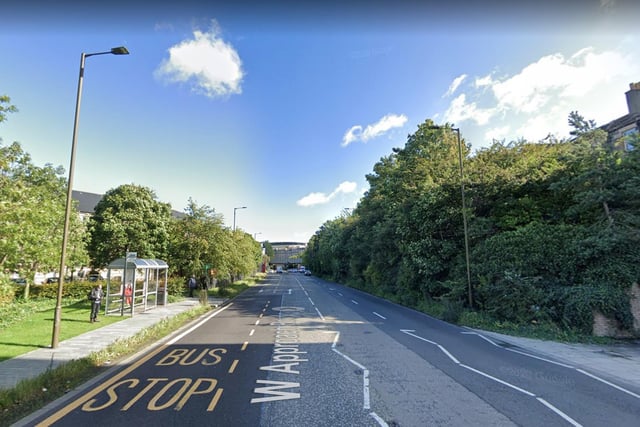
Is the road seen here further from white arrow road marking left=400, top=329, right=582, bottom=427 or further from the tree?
the tree

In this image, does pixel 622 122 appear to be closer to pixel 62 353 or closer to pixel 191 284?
pixel 62 353

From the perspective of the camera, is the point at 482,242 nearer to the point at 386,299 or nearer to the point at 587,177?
the point at 587,177

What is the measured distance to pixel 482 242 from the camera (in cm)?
1878

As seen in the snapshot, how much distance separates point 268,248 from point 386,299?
11109 cm

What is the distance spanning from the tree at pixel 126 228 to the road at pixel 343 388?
21.1m

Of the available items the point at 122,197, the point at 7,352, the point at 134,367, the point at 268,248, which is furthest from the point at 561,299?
the point at 268,248

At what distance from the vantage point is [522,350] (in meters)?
11.1

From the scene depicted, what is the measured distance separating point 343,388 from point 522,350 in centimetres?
752

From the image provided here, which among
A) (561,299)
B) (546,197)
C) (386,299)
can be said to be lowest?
(386,299)

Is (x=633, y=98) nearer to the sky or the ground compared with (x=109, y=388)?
nearer to the sky

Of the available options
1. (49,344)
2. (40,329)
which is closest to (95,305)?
(40,329)

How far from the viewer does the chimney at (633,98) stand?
25297mm

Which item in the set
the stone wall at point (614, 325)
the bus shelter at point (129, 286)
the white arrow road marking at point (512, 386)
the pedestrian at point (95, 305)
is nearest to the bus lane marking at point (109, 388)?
the white arrow road marking at point (512, 386)

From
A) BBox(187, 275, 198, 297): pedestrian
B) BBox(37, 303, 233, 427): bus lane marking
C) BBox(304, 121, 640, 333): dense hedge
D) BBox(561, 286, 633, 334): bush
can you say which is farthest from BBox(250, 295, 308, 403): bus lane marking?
BBox(187, 275, 198, 297): pedestrian
